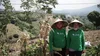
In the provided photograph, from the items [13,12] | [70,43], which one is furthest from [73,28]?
[13,12]

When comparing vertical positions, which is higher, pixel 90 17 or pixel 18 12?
pixel 18 12

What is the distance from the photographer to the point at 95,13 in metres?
24.2

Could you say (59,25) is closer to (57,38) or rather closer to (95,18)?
(57,38)

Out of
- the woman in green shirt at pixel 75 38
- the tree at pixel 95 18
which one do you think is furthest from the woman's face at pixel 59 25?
the tree at pixel 95 18

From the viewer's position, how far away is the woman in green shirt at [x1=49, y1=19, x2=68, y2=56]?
15.2 ft

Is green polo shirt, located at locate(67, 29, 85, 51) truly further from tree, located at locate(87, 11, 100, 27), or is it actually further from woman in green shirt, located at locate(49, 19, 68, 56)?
tree, located at locate(87, 11, 100, 27)

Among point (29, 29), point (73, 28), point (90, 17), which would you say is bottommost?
point (90, 17)

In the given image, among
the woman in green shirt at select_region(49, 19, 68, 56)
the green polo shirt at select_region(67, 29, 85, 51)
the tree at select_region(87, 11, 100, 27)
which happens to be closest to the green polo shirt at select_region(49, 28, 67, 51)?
the woman in green shirt at select_region(49, 19, 68, 56)

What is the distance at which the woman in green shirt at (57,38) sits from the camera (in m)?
4.62

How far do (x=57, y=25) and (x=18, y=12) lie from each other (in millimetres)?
7089

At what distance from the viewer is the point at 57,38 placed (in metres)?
4.63

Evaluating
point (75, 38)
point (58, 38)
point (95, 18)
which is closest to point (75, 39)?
point (75, 38)

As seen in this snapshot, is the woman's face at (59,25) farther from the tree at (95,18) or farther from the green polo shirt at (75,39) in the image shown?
the tree at (95,18)

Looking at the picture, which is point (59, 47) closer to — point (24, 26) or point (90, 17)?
point (24, 26)
